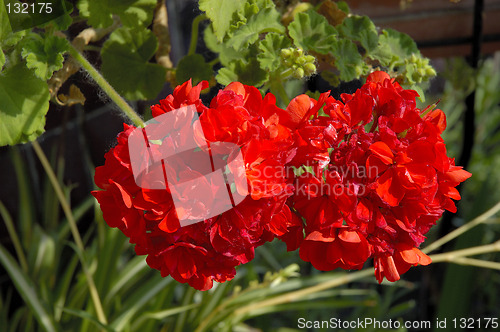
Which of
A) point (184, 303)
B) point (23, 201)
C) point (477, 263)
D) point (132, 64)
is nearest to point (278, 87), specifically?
point (132, 64)

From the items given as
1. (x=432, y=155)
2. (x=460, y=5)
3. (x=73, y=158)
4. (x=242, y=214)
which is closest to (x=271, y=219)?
(x=242, y=214)

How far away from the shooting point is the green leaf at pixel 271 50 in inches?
16.8

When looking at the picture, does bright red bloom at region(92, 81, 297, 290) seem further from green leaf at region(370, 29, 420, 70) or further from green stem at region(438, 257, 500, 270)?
green stem at region(438, 257, 500, 270)

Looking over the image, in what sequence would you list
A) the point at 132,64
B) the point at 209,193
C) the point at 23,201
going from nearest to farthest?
the point at 209,193
the point at 132,64
the point at 23,201

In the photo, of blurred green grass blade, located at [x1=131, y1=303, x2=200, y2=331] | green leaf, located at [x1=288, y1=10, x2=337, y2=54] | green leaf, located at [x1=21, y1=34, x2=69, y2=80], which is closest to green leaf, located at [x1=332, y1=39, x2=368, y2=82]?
green leaf, located at [x1=288, y1=10, x2=337, y2=54]

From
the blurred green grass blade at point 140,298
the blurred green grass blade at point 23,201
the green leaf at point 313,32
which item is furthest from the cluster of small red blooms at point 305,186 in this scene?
the blurred green grass blade at point 23,201

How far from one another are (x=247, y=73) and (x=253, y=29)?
4cm

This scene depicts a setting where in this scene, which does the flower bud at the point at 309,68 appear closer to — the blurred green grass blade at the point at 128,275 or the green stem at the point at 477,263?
the green stem at the point at 477,263

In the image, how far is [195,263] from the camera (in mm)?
347

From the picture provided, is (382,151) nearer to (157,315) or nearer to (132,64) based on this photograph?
(132,64)

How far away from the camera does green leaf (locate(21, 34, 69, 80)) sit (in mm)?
398

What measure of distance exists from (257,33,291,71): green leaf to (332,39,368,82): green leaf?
0.17ft

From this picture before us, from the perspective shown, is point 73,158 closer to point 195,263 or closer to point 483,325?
point 195,263

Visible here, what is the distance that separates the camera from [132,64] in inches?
20.3
